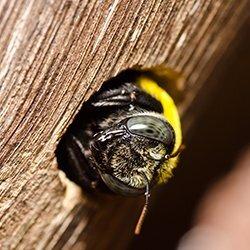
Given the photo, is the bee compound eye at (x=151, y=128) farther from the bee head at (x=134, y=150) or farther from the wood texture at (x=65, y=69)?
the wood texture at (x=65, y=69)

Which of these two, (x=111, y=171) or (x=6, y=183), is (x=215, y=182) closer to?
(x=111, y=171)

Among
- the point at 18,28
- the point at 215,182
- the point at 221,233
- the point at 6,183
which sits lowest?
the point at 221,233

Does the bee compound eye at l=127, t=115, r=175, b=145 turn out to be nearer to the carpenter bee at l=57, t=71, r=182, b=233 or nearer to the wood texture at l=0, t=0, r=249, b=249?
the carpenter bee at l=57, t=71, r=182, b=233

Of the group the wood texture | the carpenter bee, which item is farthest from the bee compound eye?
the wood texture

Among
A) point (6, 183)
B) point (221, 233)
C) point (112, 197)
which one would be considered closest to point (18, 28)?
point (6, 183)

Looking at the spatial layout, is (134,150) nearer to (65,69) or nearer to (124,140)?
(124,140)

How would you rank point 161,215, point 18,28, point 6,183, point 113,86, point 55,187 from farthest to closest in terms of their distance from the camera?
1. point 161,215
2. point 113,86
3. point 55,187
4. point 6,183
5. point 18,28

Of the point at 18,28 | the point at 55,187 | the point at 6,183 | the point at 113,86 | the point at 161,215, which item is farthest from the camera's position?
the point at 161,215
